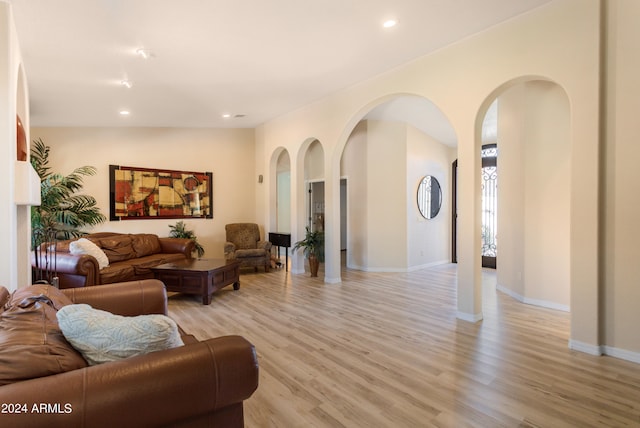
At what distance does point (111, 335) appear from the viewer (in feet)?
4.43

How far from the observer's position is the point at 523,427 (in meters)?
1.92

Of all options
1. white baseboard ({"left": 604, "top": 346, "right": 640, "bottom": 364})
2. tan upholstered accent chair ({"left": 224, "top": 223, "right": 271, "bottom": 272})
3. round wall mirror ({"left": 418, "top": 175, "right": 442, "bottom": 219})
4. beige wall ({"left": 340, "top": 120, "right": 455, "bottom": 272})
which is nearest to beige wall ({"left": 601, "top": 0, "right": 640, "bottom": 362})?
white baseboard ({"left": 604, "top": 346, "right": 640, "bottom": 364})

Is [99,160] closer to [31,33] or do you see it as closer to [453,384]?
[31,33]

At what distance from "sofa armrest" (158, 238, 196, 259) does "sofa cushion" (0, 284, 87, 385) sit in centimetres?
444

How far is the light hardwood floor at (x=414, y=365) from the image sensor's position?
81.0 inches

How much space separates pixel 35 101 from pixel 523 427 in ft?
22.7

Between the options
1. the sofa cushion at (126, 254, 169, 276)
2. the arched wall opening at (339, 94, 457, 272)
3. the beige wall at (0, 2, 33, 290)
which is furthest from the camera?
the arched wall opening at (339, 94, 457, 272)

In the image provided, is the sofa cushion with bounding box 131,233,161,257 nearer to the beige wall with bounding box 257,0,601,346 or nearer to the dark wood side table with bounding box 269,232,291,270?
the dark wood side table with bounding box 269,232,291,270

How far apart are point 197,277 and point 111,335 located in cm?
339

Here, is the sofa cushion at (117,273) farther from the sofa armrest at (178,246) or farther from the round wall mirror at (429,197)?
the round wall mirror at (429,197)

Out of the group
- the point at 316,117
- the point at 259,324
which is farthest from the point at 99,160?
the point at 259,324

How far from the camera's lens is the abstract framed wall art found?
21.2 ft

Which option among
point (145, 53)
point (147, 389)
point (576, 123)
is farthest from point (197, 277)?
point (576, 123)

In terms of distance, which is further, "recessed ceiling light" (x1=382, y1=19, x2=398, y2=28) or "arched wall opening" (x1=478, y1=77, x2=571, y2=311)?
"arched wall opening" (x1=478, y1=77, x2=571, y2=311)
